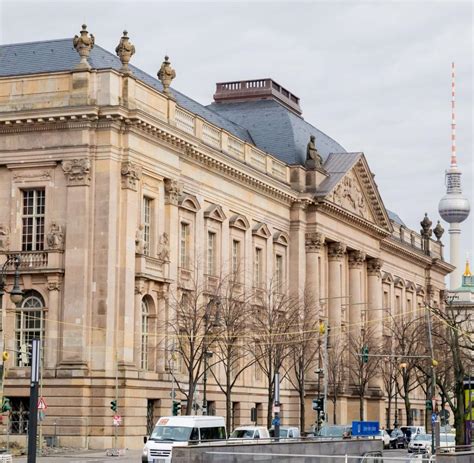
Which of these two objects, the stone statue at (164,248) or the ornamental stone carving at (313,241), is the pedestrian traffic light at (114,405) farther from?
the ornamental stone carving at (313,241)

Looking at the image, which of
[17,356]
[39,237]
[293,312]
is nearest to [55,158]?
[39,237]

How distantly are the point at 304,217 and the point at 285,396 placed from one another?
1458 centimetres

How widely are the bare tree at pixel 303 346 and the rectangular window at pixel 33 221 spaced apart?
22.3 m

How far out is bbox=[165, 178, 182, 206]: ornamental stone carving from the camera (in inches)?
2766

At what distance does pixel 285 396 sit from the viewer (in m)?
88.9

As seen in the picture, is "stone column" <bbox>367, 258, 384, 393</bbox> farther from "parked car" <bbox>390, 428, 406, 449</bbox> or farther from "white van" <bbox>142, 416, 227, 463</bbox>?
"white van" <bbox>142, 416, 227, 463</bbox>

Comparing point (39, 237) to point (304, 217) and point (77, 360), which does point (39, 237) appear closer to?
point (77, 360)

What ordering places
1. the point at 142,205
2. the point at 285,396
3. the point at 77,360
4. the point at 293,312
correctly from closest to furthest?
the point at 77,360, the point at 142,205, the point at 293,312, the point at 285,396

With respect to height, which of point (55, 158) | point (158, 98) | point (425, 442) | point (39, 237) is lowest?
point (425, 442)

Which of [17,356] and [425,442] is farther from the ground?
[17,356]

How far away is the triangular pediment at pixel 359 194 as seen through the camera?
97.9m

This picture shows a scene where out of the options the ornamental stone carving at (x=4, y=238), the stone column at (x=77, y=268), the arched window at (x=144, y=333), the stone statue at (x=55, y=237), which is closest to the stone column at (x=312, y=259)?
the arched window at (x=144, y=333)

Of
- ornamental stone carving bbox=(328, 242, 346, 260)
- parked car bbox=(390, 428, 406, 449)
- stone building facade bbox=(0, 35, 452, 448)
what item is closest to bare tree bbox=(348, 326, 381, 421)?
ornamental stone carving bbox=(328, 242, 346, 260)

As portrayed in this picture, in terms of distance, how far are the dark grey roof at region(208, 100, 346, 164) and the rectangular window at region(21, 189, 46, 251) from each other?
112 feet
